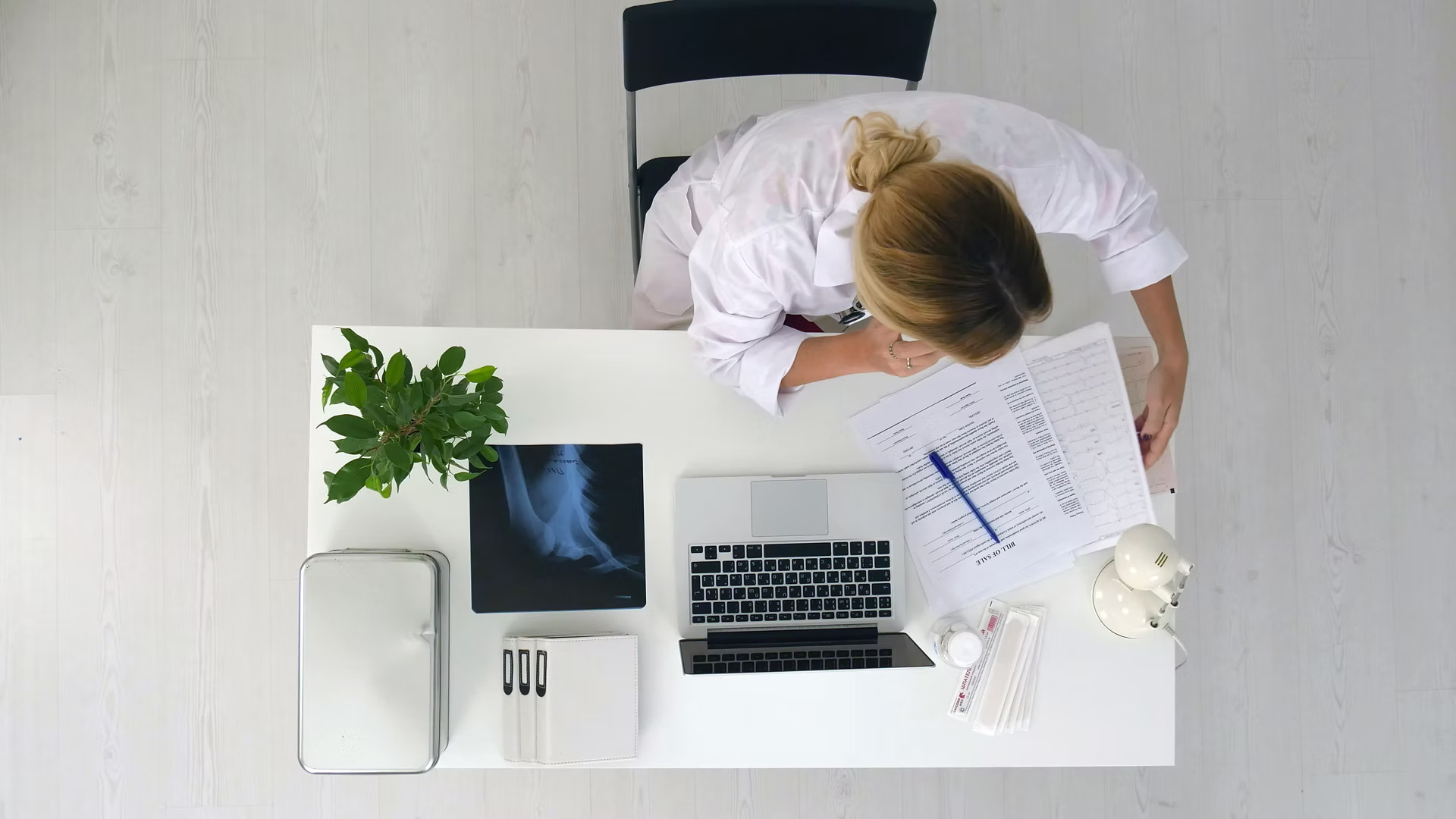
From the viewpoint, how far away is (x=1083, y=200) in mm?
1026

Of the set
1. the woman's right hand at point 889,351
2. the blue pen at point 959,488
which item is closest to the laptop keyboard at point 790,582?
the blue pen at point 959,488

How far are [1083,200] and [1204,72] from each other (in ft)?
4.09

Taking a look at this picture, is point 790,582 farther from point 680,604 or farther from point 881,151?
point 881,151

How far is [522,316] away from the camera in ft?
6.17

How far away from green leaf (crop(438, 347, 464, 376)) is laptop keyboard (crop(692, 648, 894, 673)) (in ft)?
1.58

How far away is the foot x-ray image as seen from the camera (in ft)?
3.70

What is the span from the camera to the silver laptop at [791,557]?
3.73 feet

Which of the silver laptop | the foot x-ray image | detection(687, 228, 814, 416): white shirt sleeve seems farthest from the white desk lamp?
the foot x-ray image

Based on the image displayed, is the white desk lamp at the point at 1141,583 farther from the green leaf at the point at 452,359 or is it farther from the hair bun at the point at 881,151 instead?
the green leaf at the point at 452,359

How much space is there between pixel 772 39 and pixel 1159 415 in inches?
29.7

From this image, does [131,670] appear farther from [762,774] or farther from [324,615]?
[762,774]

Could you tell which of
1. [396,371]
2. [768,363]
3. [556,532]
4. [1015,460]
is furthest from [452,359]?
[1015,460]

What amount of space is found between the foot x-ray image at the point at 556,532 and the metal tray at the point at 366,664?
0.11 metres

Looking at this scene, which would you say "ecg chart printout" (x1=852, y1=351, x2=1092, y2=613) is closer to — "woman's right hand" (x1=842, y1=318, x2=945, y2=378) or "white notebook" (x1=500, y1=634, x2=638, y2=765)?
"woman's right hand" (x1=842, y1=318, x2=945, y2=378)
